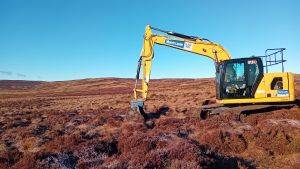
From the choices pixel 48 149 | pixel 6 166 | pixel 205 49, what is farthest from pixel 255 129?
pixel 6 166

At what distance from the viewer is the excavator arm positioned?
22.1 metres

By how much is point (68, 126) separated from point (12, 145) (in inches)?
241

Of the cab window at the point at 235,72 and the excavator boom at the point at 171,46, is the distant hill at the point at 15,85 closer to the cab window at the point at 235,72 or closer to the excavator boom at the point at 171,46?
the excavator boom at the point at 171,46

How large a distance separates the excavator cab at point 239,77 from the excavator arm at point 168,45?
4.18ft

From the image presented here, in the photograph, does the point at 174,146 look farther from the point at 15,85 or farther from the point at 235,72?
the point at 15,85

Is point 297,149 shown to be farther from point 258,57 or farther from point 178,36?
point 178,36

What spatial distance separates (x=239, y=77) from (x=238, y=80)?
0.18 m

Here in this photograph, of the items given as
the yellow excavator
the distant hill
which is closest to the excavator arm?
the yellow excavator

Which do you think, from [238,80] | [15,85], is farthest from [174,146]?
[15,85]

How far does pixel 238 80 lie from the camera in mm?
20609

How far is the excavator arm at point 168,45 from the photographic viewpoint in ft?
72.4

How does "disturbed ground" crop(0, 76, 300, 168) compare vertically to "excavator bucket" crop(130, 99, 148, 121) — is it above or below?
below

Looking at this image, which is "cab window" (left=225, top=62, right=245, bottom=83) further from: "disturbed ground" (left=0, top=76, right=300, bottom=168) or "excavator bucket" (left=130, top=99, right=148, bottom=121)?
"excavator bucket" (left=130, top=99, right=148, bottom=121)

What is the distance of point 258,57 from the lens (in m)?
20.1
